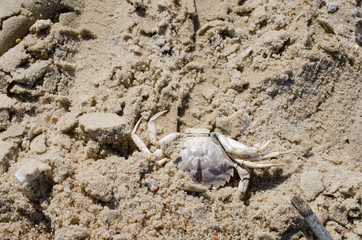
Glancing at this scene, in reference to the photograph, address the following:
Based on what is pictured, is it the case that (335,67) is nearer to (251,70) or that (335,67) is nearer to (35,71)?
(251,70)

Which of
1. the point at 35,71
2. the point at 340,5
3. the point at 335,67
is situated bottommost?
the point at 35,71

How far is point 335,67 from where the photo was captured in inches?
115

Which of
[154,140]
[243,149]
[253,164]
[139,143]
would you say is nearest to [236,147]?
[243,149]

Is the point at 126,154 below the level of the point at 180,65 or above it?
below

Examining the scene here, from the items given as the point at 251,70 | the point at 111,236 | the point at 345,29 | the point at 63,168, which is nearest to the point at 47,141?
the point at 63,168

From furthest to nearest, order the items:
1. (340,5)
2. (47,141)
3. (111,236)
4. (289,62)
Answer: (340,5), (289,62), (47,141), (111,236)

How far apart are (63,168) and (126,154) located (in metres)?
→ 0.51

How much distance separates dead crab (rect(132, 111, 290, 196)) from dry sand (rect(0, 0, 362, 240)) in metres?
0.08

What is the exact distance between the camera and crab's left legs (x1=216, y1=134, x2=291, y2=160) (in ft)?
8.73

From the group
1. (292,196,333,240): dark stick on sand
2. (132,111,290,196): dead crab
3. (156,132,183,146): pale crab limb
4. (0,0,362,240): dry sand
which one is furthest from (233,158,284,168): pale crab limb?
(156,132,183,146): pale crab limb

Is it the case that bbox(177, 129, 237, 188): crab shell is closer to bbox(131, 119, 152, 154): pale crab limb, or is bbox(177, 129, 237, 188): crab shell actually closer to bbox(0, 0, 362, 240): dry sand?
bbox(0, 0, 362, 240): dry sand

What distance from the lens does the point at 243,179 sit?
105 inches

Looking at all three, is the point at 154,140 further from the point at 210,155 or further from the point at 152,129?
the point at 210,155

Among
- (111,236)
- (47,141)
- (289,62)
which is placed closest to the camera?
(111,236)
